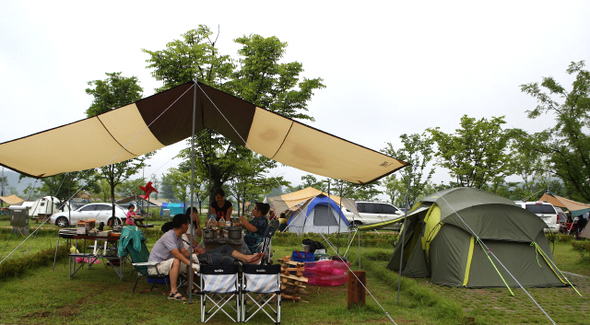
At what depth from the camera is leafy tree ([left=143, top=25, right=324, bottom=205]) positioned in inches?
543

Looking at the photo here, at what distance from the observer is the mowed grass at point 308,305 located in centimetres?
457

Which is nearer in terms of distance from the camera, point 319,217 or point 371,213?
point 319,217

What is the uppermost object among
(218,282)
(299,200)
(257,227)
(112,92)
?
(112,92)

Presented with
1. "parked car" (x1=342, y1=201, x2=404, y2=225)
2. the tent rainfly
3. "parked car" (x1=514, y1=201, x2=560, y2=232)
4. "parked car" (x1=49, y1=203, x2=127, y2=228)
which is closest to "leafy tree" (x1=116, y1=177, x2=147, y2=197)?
"parked car" (x1=49, y1=203, x2=127, y2=228)

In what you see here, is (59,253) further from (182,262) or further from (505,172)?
(505,172)

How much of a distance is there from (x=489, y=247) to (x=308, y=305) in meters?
3.63

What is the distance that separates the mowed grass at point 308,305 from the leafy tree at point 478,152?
38.9 feet

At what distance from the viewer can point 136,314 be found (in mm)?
4629

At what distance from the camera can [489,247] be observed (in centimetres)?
709

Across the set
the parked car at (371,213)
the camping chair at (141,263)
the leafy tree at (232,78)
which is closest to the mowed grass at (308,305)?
the camping chair at (141,263)

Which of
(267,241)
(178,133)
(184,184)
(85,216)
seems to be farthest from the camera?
(184,184)

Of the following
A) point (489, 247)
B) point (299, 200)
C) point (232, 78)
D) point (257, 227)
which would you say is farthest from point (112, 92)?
point (489, 247)

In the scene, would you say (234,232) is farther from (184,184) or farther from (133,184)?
(133,184)

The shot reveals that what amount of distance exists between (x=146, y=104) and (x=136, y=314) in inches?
104
